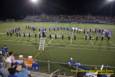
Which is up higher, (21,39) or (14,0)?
(14,0)

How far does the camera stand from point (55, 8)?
5112cm

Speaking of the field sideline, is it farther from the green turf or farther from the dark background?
the dark background

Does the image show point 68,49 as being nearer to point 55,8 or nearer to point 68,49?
point 68,49

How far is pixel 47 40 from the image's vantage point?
26141 millimetres

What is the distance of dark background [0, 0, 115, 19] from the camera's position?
49.2 metres

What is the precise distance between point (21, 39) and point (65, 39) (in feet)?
16.3

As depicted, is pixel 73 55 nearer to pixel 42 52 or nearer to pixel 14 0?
pixel 42 52

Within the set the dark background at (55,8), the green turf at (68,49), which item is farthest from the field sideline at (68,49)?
the dark background at (55,8)

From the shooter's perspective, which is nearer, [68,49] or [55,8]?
[68,49]

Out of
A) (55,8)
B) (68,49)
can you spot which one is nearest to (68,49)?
(68,49)

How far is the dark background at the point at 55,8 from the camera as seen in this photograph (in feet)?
161

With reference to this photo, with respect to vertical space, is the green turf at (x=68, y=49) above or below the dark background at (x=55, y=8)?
below

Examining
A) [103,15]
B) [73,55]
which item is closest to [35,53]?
[73,55]

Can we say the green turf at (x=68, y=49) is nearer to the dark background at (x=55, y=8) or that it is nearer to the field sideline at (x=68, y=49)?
the field sideline at (x=68, y=49)
